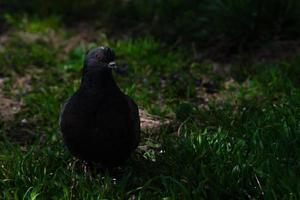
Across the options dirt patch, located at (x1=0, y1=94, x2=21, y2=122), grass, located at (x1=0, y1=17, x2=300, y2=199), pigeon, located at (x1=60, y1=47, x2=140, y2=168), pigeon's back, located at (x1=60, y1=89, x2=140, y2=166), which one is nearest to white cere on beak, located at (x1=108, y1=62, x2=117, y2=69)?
pigeon, located at (x1=60, y1=47, x2=140, y2=168)

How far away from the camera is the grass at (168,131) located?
362cm

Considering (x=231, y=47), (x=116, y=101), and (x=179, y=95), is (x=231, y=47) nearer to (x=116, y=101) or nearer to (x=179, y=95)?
(x=179, y=95)

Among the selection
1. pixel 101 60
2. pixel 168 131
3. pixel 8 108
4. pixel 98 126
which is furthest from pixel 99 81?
pixel 8 108

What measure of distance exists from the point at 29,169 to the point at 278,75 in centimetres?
239

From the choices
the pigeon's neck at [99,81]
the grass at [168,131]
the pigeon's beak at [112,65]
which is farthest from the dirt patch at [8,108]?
the pigeon's beak at [112,65]

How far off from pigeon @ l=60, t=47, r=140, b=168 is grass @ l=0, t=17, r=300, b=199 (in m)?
0.18

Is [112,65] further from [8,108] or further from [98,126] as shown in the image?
[8,108]

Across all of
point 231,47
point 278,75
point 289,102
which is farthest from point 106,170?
point 231,47

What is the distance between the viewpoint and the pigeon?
3.71 meters

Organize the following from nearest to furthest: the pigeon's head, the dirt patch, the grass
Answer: the grass
the pigeon's head
the dirt patch

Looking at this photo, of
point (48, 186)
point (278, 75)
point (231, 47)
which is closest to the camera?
point (48, 186)

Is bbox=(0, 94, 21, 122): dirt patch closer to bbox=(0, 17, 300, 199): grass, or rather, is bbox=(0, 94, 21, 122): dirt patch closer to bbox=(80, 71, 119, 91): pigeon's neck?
bbox=(0, 17, 300, 199): grass

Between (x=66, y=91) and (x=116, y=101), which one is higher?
(x=116, y=101)

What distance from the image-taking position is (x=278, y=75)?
5.43m
